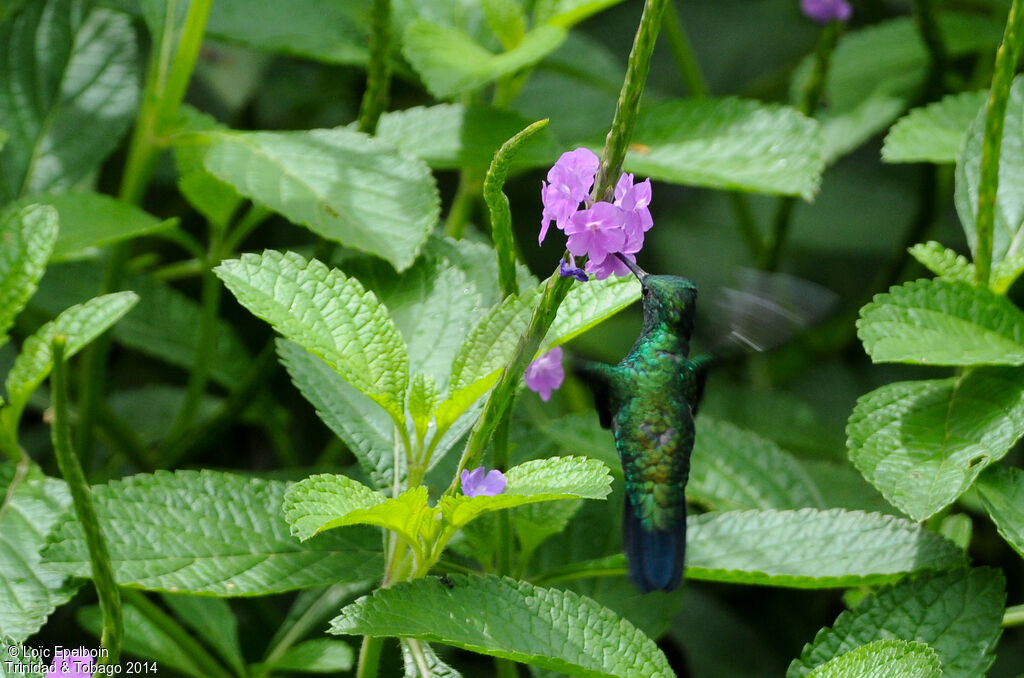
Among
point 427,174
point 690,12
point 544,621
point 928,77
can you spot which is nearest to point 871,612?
point 544,621

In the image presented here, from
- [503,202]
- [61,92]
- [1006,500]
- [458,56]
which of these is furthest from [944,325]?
[61,92]

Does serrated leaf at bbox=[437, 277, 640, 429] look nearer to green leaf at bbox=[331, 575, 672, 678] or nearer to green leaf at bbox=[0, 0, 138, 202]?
green leaf at bbox=[331, 575, 672, 678]

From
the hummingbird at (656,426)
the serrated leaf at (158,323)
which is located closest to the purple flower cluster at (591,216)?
the hummingbird at (656,426)

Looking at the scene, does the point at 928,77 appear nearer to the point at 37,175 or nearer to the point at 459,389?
the point at 459,389

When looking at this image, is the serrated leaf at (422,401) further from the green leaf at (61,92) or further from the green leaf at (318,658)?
the green leaf at (61,92)

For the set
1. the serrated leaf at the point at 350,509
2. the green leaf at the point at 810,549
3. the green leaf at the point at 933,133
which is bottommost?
the green leaf at the point at 810,549

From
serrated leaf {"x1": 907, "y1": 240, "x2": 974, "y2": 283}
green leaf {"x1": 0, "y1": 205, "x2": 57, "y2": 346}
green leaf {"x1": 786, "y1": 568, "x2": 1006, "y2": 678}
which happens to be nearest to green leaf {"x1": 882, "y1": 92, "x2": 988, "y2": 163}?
serrated leaf {"x1": 907, "y1": 240, "x2": 974, "y2": 283}
